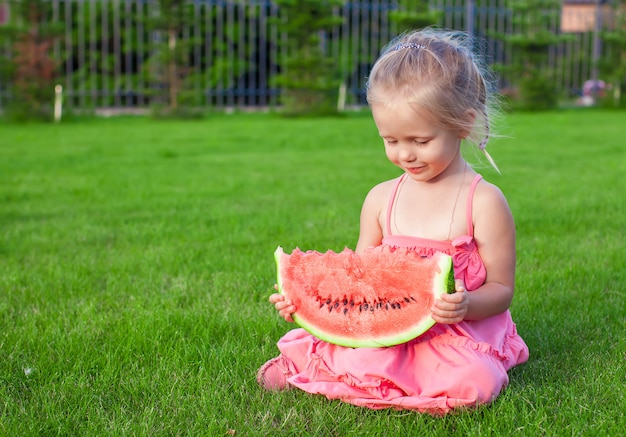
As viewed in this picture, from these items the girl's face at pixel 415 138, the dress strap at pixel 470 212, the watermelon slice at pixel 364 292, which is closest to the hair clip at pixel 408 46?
the girl's face at pixel 415 138

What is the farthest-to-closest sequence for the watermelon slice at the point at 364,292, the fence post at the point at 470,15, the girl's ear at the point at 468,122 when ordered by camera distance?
1. the fence post at the point at 470,15
2. the girl's ear at the point at 468,122
3. the watermelon slice at the point at 364,292

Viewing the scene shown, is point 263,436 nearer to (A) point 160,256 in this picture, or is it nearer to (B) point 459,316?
(B) point 459,316

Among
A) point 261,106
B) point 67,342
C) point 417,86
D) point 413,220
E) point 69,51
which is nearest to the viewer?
point 417,86

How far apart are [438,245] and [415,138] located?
377mm

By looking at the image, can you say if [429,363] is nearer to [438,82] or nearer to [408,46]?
[438,82]

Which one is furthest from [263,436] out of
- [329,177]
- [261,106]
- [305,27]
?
[261,106]

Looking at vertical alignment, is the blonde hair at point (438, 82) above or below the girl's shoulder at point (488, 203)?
above

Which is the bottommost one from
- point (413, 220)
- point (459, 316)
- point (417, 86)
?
point (459, 316)

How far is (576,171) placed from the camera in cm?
801

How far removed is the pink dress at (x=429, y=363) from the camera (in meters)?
2.57

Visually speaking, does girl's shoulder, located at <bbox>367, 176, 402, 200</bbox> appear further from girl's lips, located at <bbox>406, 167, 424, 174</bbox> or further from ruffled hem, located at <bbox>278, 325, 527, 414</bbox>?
ruffled hem, located at <bbox>278, 325, 527, 414</bbox>

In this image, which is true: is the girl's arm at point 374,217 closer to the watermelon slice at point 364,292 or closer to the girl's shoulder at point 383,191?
the girl's shoulder at point 383,191

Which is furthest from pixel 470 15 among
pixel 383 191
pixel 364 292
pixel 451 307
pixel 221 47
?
pixel 451 307

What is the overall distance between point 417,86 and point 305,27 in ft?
50.3
